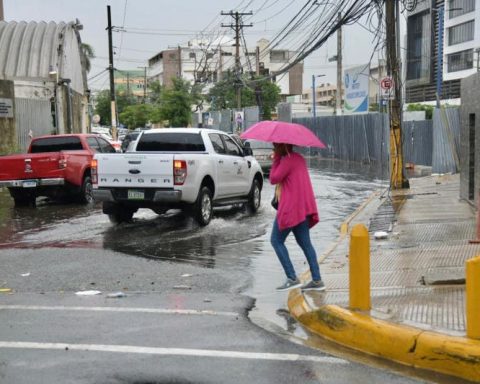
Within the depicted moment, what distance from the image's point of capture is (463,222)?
11.5 m

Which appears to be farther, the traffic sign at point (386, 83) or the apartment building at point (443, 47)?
the apartment building at point (443, 47)

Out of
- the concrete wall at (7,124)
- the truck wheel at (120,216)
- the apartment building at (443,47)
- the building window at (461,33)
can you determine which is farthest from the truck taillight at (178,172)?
the building window at (461,33)

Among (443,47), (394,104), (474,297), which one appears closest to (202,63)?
(443,47)

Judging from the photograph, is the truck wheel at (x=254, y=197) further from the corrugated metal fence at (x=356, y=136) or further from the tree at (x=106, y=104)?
the tree at (x=106, y=104)

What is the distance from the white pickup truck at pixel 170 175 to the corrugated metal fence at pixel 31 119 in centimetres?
1312

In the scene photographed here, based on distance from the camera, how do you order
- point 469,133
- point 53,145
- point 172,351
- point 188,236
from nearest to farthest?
point 172,351, point 188,236, point 469,133, point 53,145

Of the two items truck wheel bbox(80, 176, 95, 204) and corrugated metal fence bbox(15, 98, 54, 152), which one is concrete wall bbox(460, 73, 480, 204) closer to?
truck wheel bbox(80, 176, 95, 204)

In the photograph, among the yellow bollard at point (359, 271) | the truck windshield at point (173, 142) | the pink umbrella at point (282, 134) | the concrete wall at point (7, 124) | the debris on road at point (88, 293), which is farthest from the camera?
the concrete wall at point (7, 124)

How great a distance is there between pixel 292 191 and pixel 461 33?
81994 mm

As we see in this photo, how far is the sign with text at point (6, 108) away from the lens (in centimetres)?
2364

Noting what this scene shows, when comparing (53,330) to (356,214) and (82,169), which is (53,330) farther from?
(82,169)

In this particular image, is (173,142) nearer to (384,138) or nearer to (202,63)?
(384,138)

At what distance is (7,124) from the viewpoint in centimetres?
2392

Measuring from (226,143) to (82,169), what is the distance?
4390 mm
